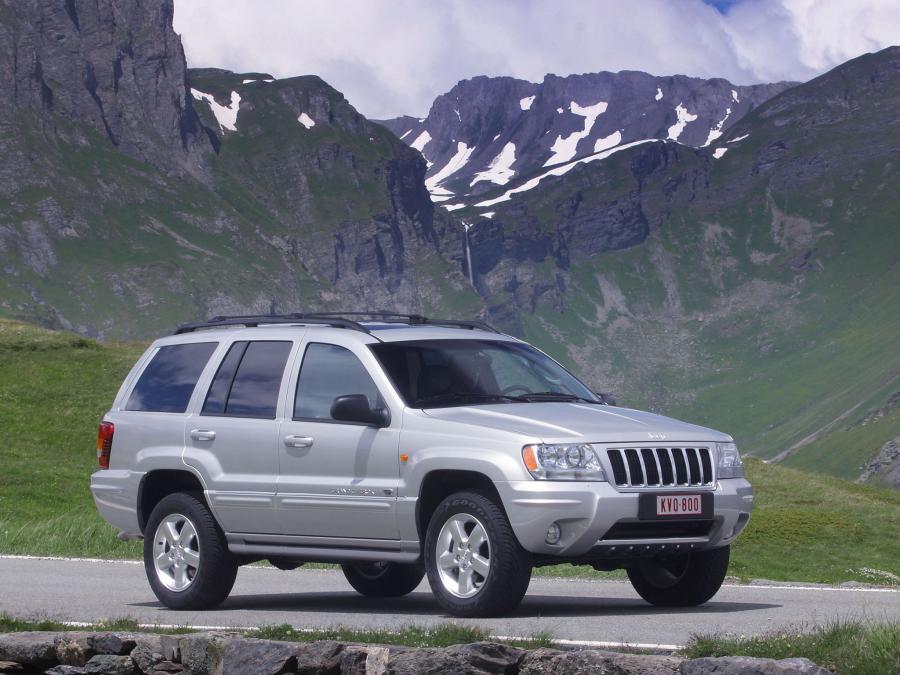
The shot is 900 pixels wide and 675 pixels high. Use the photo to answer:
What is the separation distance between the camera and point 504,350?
1264 centimetres

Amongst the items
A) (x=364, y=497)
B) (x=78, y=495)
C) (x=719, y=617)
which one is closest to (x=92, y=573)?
(x=364, y=497)

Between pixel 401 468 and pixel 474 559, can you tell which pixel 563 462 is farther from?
pixel 401 468

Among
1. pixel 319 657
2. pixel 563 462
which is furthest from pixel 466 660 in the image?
pixel 563 462

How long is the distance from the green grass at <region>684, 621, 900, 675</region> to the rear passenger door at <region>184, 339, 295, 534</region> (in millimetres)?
5270

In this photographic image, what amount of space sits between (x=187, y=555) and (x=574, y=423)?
4.08 m

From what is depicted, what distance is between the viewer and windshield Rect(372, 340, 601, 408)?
11.7 meters

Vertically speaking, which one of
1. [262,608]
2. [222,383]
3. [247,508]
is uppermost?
[222,383]

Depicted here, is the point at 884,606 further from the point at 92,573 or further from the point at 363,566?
the point at 92,573

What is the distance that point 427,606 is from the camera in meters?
12.4

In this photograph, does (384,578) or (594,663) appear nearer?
(594,663)

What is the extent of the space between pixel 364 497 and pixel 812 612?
397cm

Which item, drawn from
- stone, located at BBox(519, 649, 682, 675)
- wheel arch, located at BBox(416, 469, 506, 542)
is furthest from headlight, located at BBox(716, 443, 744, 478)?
stone, located at BBox(519, 649, 682, 675)

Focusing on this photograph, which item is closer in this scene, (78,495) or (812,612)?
(812,612)

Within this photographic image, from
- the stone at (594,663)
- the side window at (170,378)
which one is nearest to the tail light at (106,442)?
the side window at (170,378)
